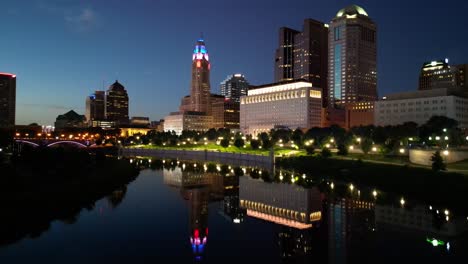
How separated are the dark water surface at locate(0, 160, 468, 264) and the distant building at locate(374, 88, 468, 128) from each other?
91.6m

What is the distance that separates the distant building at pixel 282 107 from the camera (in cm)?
16325

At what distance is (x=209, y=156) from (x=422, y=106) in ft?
251

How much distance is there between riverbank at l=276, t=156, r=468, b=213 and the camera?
1607 inches

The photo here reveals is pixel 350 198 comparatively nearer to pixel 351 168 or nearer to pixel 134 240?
pixel 351 168

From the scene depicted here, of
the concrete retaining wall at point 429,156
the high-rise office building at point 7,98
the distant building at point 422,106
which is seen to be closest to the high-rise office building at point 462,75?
the distant building at point 422,106

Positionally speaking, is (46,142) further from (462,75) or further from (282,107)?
(462,75)

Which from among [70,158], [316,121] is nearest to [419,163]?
[70,158]

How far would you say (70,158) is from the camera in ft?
179

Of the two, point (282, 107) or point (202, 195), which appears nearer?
Answer: point (202, 195)

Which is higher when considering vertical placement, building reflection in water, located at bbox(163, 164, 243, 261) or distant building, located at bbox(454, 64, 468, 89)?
distant building, located at bbox(454, 64, 468, 89)

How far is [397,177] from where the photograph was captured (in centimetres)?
5078

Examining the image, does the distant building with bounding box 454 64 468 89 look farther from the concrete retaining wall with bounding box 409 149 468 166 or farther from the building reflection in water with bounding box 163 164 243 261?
the building reflection in water with bounding box 163 164 243 261

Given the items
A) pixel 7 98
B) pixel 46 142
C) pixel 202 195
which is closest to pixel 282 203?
pixel 202 195

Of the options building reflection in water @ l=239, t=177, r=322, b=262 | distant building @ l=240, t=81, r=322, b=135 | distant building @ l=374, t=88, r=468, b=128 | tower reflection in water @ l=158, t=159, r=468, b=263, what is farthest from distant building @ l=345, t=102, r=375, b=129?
building reflection in water @ l=239, t=177, r=322, b=262
